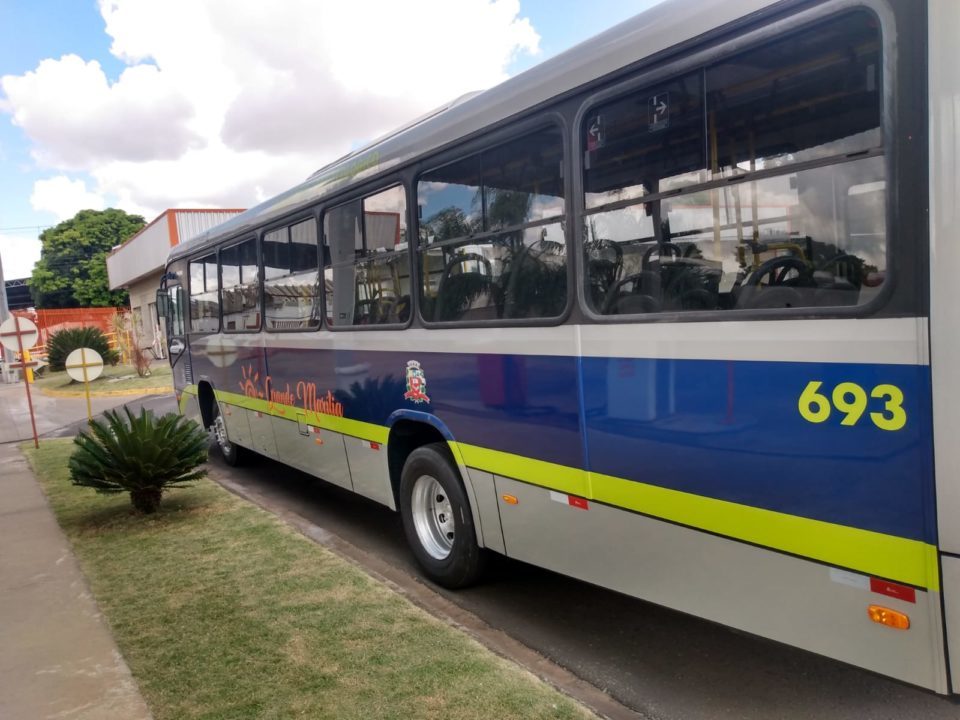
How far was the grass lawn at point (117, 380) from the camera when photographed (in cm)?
2167

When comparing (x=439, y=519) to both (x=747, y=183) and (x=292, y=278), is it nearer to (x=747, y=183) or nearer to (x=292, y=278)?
(x=292, y=278)

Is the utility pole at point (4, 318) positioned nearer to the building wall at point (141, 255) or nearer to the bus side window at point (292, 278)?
the building wall at point (141, 255)

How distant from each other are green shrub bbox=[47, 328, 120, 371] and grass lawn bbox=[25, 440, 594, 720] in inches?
889

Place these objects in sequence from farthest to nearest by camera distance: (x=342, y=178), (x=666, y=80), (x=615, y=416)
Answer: (x=342, y=178), (x=615, y=416), (x=666, y=80)

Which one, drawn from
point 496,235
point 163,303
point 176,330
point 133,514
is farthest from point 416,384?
point 163,303

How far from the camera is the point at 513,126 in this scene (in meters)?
4.02

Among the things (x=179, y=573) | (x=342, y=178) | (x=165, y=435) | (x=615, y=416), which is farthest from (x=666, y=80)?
(x=165, y=435)

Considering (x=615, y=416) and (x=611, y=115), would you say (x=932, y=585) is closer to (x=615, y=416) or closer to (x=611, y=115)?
(x=615, y=416)

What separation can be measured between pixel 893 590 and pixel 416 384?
Result: 3122mm

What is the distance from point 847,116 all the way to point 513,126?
1858 mm

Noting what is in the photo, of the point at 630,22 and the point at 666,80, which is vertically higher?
the point at 630,22

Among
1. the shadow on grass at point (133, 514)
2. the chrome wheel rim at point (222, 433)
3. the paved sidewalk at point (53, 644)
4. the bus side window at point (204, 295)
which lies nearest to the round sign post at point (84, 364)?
the bus side window at point (204, 295)

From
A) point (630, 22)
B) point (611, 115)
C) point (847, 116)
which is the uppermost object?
point (630, 22)

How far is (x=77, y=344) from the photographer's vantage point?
1054 inches
